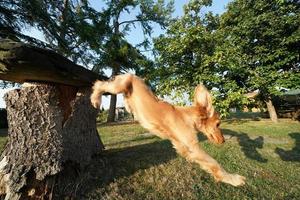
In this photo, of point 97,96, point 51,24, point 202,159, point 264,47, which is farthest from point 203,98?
point 264,47

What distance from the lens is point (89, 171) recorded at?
7262 mm

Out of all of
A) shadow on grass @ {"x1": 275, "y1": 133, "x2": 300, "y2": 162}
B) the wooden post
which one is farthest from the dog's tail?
shadow on grass @ {"x1": 275, "y1": 133, "x2": 300, "y2": 162}

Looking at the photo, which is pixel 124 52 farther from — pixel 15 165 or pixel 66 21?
pixel 15 165

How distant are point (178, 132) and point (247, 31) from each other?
2260cm

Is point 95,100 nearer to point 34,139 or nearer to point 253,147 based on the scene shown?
point 34,139

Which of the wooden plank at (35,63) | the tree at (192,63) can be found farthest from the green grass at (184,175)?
the tree at (192,63)

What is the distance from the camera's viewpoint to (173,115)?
6.82 ft

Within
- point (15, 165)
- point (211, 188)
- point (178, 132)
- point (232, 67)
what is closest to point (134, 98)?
point (178, 132)

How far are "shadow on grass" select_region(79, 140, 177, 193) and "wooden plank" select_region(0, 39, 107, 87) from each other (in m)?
3.33

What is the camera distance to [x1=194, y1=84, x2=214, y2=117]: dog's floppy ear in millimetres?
2123

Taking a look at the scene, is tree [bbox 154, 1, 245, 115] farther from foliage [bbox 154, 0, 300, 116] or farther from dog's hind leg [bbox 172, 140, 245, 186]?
dog's hind leg [bbox 172, 140, 245, 186]

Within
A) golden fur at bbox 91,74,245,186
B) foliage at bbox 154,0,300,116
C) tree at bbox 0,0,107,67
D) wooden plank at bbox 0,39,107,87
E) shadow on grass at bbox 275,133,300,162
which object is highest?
foliage at bbox 154,0,300,116

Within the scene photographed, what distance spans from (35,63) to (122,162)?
16.9ft

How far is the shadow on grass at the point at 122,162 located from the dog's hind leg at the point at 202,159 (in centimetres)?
457
